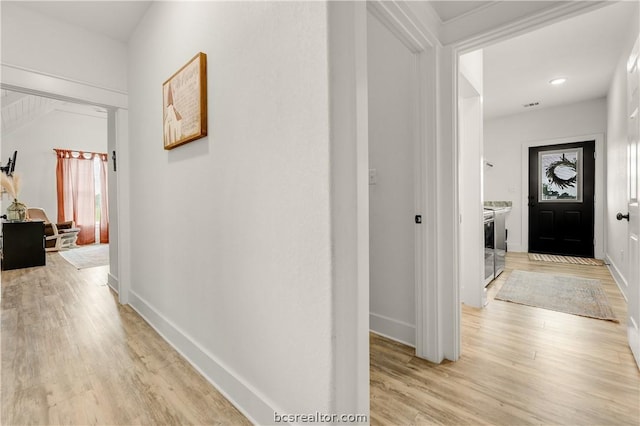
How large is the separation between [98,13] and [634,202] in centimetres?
403

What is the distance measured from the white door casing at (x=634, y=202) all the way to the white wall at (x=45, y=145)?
346 inches

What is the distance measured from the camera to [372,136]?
7.10 feet

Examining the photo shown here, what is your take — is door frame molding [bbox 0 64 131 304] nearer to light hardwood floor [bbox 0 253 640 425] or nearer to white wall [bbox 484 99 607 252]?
light hardwood floor [bbox 0 253 640 425]

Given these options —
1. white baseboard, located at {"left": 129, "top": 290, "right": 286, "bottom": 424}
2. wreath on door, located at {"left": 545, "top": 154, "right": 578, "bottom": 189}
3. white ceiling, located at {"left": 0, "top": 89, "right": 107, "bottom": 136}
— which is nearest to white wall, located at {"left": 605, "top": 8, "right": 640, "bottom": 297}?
wreath on door, located at {"left": 545, "top": 154, "right": 578, "bottom": 189}

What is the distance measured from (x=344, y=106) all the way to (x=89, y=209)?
822 cm

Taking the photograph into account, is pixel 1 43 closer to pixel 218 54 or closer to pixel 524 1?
pixel 218 54

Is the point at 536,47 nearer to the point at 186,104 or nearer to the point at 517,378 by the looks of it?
the point at 517,378

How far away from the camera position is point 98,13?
7.98ft

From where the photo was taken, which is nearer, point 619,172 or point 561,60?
point 619,172

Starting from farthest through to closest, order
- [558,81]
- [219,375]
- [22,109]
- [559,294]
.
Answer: [22,109]
[558,81]
[559,294]
[219,375]

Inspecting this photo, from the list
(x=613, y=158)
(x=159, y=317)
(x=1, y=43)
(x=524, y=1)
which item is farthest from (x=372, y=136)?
(x=613, y=158)

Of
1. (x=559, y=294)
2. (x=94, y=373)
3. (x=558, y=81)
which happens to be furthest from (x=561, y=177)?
(x=94, y=373)

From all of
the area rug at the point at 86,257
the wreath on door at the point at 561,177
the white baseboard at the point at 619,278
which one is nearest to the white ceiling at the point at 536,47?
the wreath on door at the point at 561,177

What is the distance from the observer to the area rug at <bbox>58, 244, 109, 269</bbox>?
4577mm
